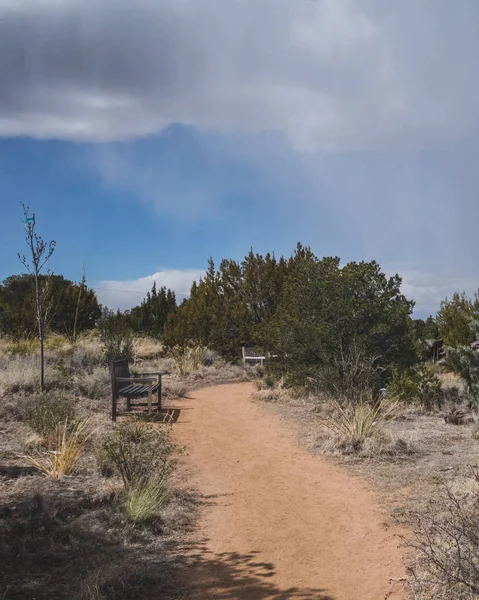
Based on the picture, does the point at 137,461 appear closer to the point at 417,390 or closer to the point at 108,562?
the point at 108,562

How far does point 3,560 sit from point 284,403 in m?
8.98

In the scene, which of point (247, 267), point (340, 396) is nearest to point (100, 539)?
point (340, 396)

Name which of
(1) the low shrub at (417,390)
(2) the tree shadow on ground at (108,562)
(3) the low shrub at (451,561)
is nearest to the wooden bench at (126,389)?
(1) the low shrub at (417,390)

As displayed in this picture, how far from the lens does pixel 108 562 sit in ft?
15.1

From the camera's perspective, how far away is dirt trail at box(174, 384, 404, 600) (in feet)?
14.2

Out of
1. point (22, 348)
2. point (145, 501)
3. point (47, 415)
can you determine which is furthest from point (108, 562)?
point (22, 348)

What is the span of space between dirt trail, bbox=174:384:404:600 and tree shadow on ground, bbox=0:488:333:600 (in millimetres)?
22

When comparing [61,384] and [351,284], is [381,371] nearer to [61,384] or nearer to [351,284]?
[351,284]

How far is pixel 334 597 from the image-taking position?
4148 mm

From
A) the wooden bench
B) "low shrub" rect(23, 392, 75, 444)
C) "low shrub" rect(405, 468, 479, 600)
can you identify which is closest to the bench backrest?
the wooden bench

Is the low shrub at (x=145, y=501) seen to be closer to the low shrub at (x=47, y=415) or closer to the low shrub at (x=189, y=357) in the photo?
the low shrub at (x=47, y=415)

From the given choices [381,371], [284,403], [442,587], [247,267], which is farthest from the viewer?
[247,267]

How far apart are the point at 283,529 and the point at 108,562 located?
171 centimetres

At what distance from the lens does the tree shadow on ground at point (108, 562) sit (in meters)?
4.11
